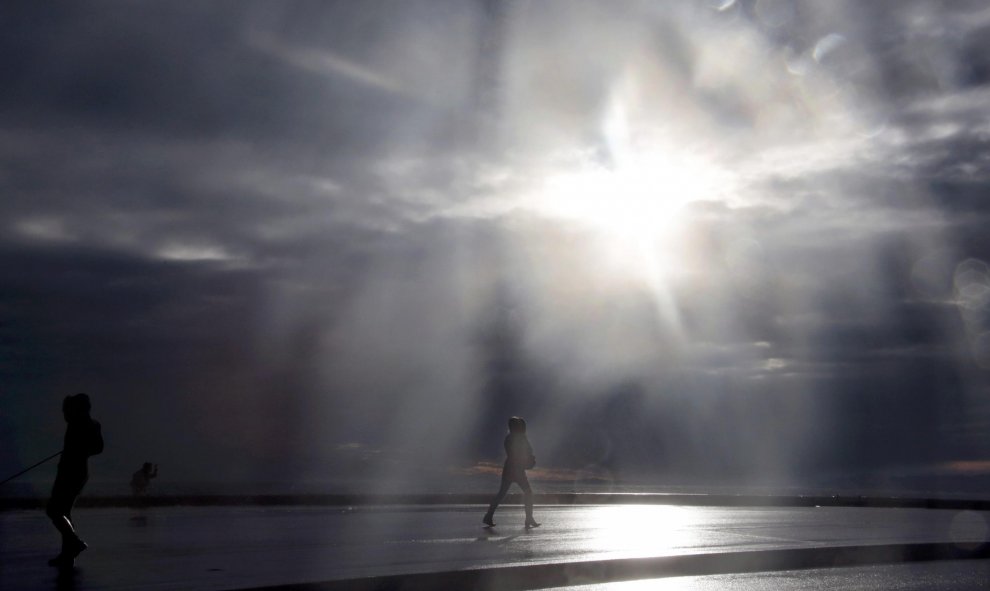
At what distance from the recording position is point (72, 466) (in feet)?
34.4

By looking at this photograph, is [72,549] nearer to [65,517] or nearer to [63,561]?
[63,561]

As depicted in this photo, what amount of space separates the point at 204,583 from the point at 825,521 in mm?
16115

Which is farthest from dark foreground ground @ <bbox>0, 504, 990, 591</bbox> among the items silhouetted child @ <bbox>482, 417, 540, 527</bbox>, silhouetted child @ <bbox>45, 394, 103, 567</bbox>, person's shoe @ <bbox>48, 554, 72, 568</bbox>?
silhouetted child @ <bbox>482, 417, 540, 527</bbox>

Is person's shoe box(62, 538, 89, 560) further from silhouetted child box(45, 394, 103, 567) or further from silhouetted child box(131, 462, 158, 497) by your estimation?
silhouetted child box(131, 462, 158, 497)

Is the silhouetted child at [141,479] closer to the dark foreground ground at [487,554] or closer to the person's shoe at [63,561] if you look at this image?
the dark foreground ground at [487,554]

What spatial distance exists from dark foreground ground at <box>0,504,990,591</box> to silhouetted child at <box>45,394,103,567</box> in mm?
329

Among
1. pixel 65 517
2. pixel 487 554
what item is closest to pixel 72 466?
pixel 65 517

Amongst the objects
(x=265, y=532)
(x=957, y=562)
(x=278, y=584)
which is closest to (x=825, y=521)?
(x=957, y=562)

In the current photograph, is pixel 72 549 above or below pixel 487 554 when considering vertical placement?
above

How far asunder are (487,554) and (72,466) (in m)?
5.08

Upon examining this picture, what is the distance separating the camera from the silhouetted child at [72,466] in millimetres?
9883

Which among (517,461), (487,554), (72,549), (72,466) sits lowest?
(487,554)

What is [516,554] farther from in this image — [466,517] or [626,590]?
[466,517]

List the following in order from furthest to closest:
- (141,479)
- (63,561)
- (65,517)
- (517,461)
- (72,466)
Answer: (141,479)
(517,461)
(72,466)
(65,517)
(63,561)
